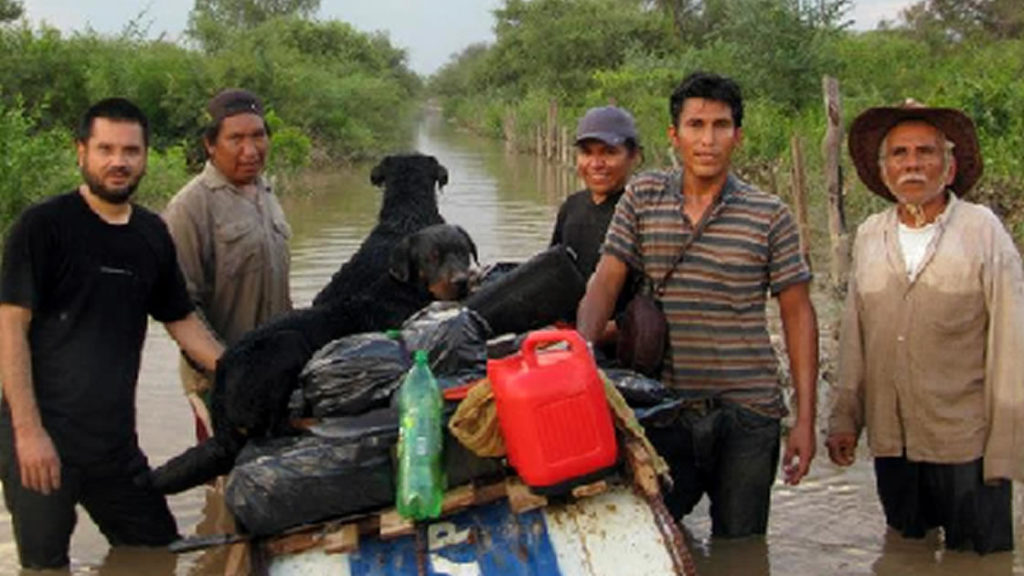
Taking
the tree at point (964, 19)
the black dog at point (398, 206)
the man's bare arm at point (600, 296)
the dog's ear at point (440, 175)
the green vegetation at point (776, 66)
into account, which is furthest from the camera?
the tree at point (964, 19)

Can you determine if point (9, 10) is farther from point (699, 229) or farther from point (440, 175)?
point (699, 229)

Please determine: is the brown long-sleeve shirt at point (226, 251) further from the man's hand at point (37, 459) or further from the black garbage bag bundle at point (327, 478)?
the black garbage bag bundle at point (327, 478)

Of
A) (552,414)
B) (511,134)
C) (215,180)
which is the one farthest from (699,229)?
(511,134)

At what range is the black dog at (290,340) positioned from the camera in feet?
10.7

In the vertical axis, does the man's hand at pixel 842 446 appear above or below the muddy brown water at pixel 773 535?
above

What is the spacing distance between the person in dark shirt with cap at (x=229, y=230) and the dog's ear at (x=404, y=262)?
987 millimetres

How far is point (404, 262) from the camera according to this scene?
397cm

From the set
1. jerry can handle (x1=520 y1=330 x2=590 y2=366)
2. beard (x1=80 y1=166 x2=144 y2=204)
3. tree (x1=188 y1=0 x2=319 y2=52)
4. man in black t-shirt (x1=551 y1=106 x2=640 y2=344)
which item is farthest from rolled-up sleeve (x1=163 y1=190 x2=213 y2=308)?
tree (x1=188 y1=0 x2=319 y2=52)

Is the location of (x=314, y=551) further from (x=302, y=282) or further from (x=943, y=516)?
(x=302, y=282)

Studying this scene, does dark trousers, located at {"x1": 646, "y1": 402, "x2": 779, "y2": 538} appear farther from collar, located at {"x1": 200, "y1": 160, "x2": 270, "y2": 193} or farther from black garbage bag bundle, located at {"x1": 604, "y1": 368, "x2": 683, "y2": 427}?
collar, located at {"x1": 200, "y1": 160, "x2": 270, "y2": 193}

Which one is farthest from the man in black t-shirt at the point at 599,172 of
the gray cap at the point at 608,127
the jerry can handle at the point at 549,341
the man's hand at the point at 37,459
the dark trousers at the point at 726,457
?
the man's hand at the point at 37,459

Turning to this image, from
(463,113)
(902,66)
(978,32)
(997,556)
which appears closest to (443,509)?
(997,556)

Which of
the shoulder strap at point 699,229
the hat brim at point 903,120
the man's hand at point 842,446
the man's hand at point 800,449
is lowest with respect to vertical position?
the man's hand at point 842,446

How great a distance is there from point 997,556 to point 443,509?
2.28m
